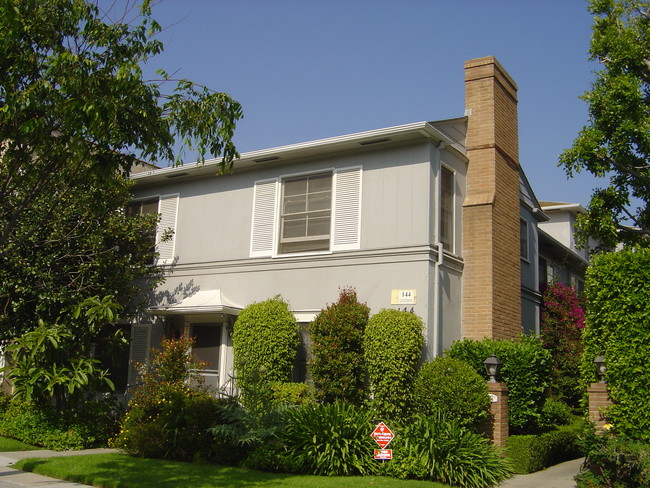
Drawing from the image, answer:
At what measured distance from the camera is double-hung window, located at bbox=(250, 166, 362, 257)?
14.8 metres

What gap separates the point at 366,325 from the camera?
13359 millimetres

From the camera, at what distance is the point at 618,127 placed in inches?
623

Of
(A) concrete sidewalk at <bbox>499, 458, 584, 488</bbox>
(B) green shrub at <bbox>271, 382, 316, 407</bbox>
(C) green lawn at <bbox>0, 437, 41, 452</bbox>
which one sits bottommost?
(C) green lawn at <bbox>0, 437, 41, 452</bbox>

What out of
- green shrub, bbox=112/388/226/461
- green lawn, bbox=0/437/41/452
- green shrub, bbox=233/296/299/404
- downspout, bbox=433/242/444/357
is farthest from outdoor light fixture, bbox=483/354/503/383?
green lawn, bbox=0/437/41/452

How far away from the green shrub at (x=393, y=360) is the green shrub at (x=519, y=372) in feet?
3.68

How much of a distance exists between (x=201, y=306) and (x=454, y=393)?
20.5 feet

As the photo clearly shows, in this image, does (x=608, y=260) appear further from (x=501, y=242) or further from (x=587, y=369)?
(x=501, y=242)

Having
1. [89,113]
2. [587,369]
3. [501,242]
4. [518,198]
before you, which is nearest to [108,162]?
[89,113]

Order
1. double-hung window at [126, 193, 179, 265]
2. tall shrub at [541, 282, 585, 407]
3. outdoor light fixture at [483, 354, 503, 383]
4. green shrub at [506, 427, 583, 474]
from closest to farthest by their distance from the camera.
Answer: green shrub at [506, 427, 583, 474], outdoor light fixture at [483, 354, 503, 383], double-hung window at [126, 193, 179, 265], tall shrub at [541, 282, 585, 407]

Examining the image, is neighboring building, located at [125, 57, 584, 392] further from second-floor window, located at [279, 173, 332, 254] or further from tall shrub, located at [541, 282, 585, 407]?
tall shrub, located at [541, 282, 585, 407]

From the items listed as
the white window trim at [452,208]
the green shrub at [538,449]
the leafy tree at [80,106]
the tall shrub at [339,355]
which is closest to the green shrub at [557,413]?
the green shrub at [538,449]

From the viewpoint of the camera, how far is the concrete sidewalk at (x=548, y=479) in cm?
1067

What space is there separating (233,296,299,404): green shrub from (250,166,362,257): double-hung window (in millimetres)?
1782

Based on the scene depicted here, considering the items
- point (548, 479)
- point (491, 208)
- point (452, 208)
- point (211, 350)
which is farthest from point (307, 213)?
point (548, 479)
